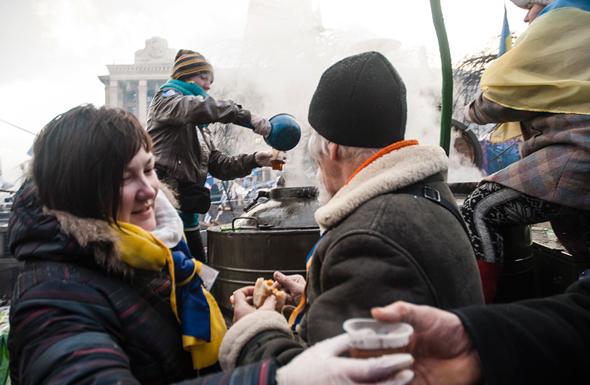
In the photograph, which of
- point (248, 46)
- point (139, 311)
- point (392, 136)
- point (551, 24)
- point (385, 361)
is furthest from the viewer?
point (248, 46)

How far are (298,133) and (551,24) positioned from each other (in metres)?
2.65

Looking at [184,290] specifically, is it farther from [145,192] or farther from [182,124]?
[182,124]

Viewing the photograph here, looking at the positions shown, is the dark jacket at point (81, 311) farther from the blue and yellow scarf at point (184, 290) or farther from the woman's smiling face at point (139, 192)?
the woman's smiling face at point (139, 192)

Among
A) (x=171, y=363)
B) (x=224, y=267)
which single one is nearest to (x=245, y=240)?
(x=224, y=267)

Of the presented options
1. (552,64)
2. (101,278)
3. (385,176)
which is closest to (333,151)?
(385,176)

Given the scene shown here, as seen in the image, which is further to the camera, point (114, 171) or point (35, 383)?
point (114, 171)

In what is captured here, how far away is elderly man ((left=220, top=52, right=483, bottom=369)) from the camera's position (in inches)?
50.1

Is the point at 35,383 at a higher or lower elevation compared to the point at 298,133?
lower

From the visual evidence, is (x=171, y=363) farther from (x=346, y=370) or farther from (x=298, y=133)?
(x=298, y=133)

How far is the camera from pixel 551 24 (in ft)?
7.38

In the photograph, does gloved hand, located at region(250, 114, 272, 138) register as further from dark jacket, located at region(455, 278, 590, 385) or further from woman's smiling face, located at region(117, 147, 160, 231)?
dark jacket, located at region(455, 278, 590, 385)

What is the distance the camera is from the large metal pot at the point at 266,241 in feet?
14.2

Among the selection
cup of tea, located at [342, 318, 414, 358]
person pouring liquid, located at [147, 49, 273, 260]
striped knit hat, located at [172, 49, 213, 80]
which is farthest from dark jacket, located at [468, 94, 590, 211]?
striped knit hat, located at [172, 49, 213, 80]

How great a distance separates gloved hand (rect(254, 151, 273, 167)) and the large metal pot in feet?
1.23
